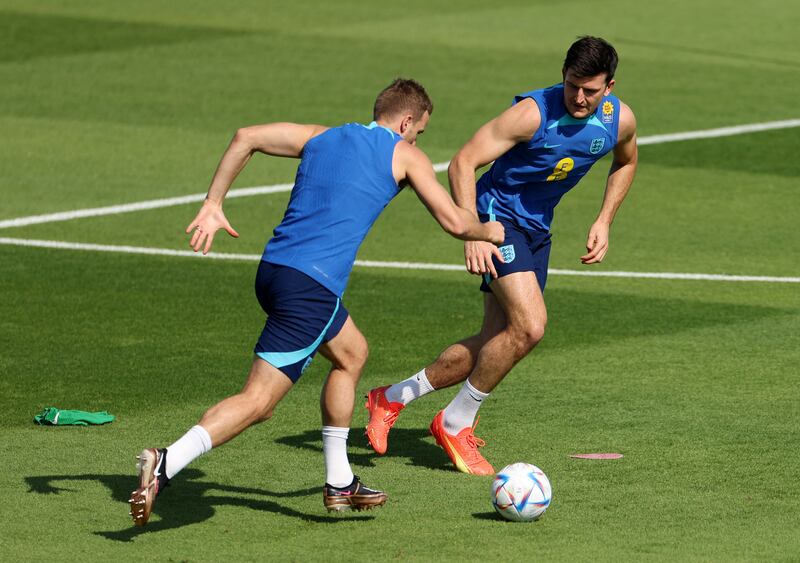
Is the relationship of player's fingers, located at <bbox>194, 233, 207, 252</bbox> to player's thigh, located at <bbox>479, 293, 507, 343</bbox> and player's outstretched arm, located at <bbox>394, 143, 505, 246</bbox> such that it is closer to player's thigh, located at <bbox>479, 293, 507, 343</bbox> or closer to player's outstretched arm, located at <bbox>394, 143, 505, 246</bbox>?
player's outstretched arm, located at <bbox>394, 143, 505, 246</bbox>

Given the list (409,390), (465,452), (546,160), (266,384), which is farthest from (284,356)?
(546,160)

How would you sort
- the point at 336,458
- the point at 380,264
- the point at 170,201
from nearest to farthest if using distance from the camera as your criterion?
the point at 336,458
the point at 380,264
the point at 170,201

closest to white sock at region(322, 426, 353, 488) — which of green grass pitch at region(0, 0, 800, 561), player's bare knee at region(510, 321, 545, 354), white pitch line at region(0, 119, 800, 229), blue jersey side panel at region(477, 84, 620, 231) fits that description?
green grass pitch at region(0, 0, 800, 561)

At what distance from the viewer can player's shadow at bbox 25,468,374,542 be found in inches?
321

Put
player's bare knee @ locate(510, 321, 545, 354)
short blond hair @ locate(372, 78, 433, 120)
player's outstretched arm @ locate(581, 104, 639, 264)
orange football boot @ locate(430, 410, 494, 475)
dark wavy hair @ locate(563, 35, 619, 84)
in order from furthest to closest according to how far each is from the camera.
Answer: player's outstretched arm @ locate(581, 104, 639, 264), player's bare knee @ locate(510, 321, 545, 354), orange football boot @ locate(430, 410, 494, 475), dark wavy hair @ locate(563, 35, 619, 84), short blond hair @ locate(372, 78, 433, 120)

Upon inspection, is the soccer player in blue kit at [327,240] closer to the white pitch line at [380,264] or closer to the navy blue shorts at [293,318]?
the navy blue shorts at [293,318]

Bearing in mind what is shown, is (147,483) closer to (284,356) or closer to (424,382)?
(284,356)

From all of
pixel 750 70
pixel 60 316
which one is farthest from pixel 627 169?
pixel 750 70

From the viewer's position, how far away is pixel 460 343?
32.5 feet

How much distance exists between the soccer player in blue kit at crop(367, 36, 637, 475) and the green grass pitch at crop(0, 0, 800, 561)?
1.08 feet

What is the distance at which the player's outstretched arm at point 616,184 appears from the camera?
32.5 feet

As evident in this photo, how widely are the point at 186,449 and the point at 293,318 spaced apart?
84 cm

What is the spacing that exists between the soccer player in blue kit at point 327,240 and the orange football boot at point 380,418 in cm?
103

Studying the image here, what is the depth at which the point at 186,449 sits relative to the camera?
773 centimetres
